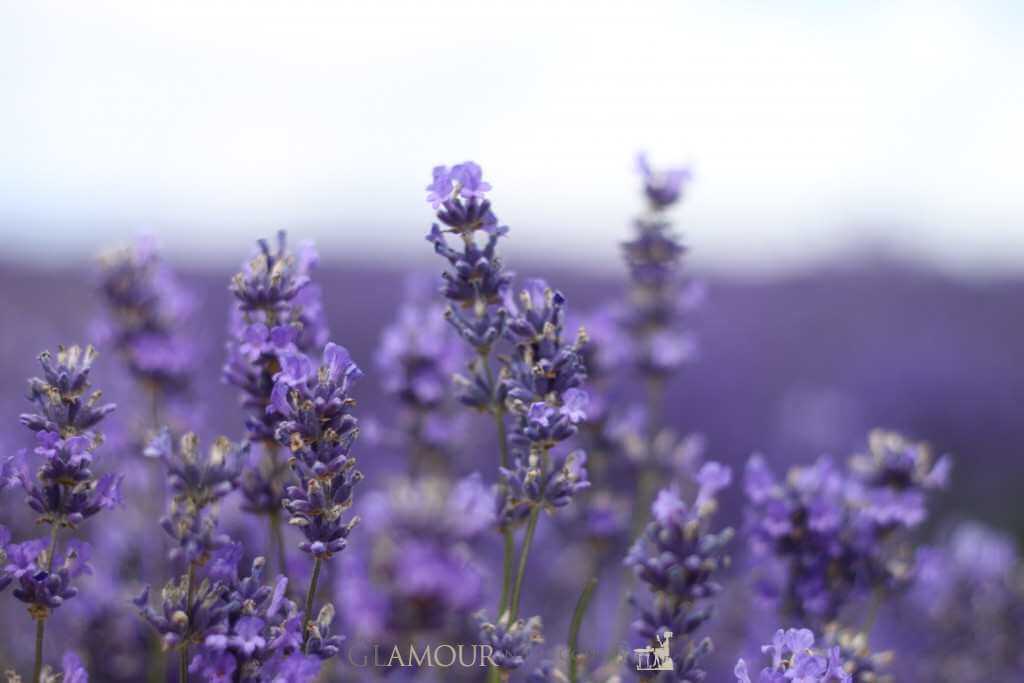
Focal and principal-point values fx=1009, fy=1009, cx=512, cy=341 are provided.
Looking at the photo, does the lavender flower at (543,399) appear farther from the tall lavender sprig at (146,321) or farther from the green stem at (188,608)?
the tall lavender sprig at (146,321)

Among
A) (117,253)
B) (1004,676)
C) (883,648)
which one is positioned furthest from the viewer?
(883,648)

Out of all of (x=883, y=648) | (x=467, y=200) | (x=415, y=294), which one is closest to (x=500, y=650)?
(x=467, y=200)

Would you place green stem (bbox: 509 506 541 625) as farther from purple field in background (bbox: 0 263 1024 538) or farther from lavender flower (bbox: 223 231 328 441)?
purple field in background (bbox: 0 263 1024 538)

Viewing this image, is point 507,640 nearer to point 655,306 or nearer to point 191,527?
point 191,527

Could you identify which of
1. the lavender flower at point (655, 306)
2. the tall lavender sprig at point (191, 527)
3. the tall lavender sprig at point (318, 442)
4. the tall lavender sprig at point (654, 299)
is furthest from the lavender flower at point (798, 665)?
the lavender flower at point (655, 306)

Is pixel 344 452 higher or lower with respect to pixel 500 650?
higher

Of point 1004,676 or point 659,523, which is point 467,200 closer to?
point 659,523

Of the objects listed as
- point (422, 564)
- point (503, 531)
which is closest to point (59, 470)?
point (422, 564)
